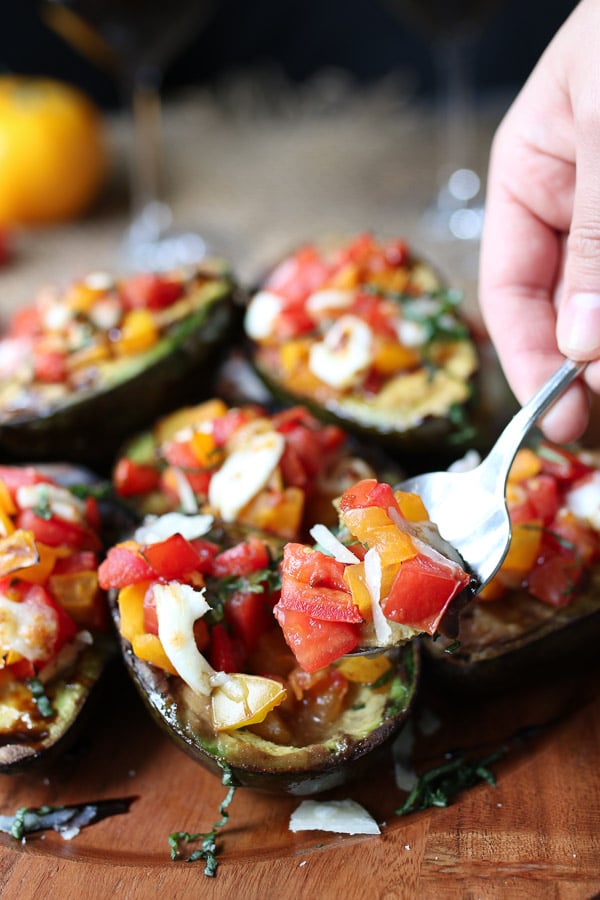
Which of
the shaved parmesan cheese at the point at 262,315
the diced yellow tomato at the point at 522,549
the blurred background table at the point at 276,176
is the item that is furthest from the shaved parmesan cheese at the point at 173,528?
the blurred background table at the point at 276,176

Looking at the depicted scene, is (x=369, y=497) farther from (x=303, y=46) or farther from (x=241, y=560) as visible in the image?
(x=303, y=46)

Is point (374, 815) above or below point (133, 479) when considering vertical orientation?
below

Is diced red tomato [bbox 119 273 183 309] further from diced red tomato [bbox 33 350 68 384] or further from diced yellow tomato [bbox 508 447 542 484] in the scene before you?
diced yellow tomato [bbox 508 447 542 484]

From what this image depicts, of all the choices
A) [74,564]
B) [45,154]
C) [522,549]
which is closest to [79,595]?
[74,564]

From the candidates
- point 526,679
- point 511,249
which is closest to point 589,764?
point 526,679

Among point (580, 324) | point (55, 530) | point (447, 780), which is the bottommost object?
point (447, 780)

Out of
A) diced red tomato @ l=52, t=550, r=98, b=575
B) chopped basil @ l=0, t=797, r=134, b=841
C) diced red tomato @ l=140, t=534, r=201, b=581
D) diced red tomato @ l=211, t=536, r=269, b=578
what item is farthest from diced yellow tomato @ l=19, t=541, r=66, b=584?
chopped basil @ l=0, t=797, r=134, b=841
